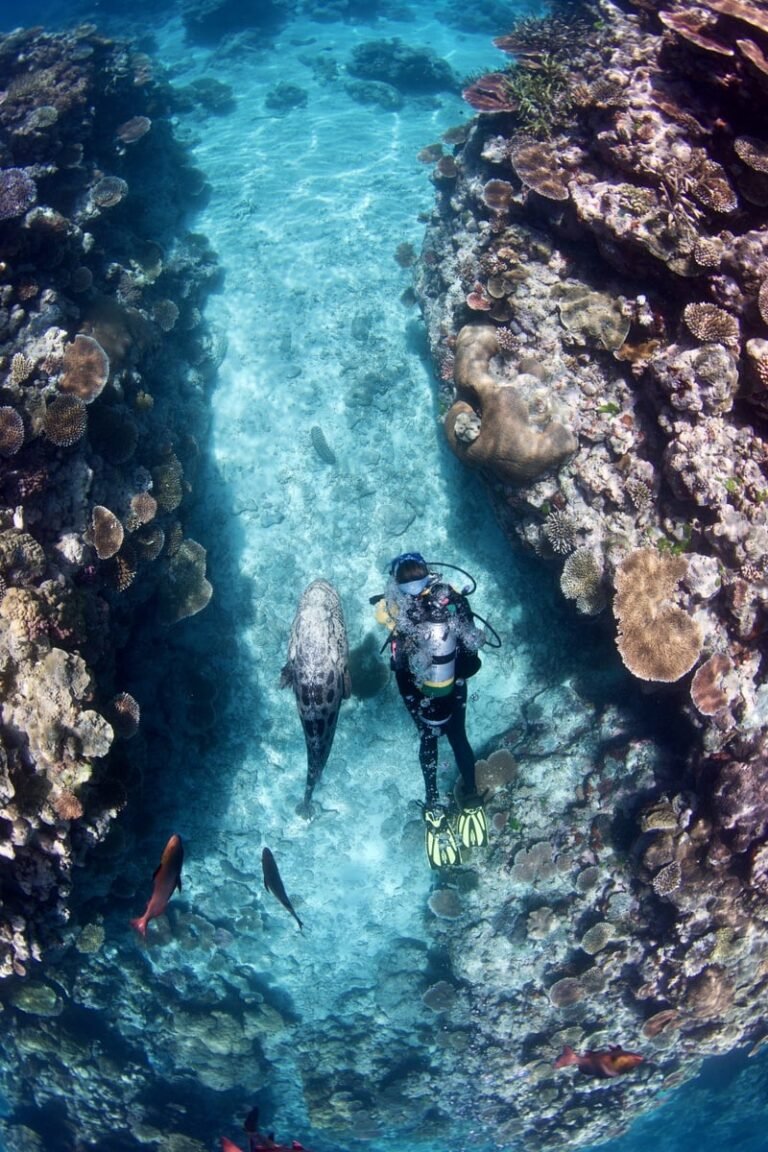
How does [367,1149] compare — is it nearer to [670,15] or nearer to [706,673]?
[706,673]

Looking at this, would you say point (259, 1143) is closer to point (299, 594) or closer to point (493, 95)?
point (299, 594)

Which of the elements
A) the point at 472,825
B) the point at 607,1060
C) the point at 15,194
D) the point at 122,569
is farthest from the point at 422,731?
the point at 15,194

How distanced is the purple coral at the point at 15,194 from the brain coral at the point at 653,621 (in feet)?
27.8

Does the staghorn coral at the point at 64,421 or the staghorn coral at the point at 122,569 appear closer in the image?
the staghorn coral at the point at 64,421

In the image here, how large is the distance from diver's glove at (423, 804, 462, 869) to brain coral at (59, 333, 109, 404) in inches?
251

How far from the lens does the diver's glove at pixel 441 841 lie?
7527 millimetres

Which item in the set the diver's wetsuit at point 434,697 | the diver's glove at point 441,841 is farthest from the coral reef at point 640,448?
the diver's wetsuit at point 434,697

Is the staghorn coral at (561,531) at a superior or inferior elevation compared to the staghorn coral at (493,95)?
inferior

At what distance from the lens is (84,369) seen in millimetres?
6957

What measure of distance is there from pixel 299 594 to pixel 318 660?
2903 millimetres

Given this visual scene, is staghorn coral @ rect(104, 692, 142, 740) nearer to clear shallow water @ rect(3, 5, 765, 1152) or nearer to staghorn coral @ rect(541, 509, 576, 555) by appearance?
clear shallow water @ rect(3, 5, 765, 1152)

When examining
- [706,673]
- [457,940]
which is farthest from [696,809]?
[457,940]

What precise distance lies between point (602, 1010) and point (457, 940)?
2.03 meters

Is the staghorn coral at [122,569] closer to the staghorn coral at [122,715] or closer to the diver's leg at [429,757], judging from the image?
the staghorn coral at [122,715]
